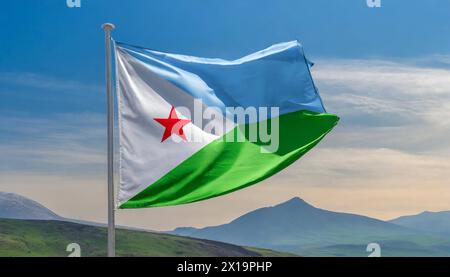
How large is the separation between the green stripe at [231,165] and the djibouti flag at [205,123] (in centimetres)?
2

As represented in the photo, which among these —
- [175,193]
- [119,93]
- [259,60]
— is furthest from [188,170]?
[259,60]

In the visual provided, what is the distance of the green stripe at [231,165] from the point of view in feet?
47.6

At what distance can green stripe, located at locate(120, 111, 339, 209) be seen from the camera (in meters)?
14.5

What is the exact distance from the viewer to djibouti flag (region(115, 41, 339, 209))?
14.5 m

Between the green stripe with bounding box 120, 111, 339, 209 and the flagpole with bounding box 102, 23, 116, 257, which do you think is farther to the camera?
the green stripe with bounding box 120, 111, 339, 209

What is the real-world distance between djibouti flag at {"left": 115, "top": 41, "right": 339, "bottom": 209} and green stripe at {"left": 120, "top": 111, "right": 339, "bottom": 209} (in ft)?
0.08

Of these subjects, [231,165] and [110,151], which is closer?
[110,151]

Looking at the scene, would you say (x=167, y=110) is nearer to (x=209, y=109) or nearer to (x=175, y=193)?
(x=209, y=109)

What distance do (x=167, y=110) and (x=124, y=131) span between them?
122cm

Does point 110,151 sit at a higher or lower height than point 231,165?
higher

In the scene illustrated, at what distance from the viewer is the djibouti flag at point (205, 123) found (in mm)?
14508

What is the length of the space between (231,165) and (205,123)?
126 cm

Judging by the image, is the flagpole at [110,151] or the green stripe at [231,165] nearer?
the flagpole at [110,151]

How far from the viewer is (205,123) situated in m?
15.3
